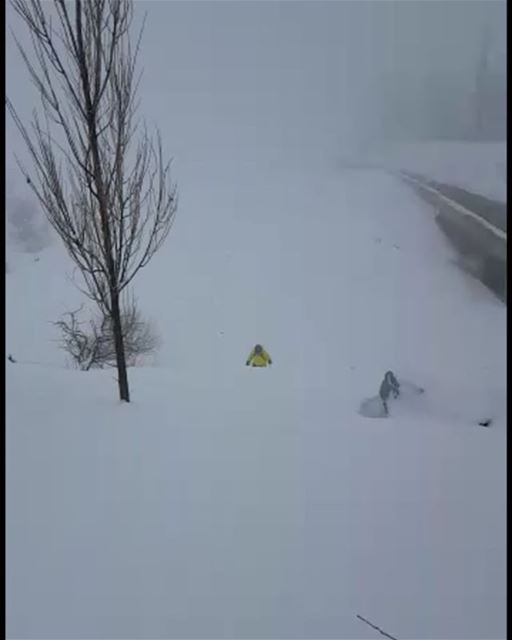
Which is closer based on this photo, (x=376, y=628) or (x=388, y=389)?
(x=376, y=628)

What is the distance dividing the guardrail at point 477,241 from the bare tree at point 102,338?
7.00 metres

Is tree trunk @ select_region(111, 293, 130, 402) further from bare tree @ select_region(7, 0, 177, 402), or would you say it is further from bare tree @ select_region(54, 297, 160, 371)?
bare tree @ select_region(54, 297, 160, 371)

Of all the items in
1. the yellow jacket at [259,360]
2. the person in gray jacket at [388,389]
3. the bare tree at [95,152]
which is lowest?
the person in gray jacket at [388,389]

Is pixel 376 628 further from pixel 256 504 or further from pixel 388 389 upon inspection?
pixel 388 389

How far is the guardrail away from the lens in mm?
8375

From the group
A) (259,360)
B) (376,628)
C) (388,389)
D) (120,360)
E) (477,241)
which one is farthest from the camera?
(477,241)

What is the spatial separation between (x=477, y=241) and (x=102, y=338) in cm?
787

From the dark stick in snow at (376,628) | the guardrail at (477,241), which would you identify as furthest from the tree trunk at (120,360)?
the guardrail at (477,241)

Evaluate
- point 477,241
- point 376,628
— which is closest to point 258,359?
point 477,241

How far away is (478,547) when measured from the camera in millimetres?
2635

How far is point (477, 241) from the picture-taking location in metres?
9.46

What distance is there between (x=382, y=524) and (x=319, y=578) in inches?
23.1

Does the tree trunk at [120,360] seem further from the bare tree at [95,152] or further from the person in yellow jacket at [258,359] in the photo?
the person in yellow jacket at [258,359]

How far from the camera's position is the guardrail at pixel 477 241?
27.5 feet
